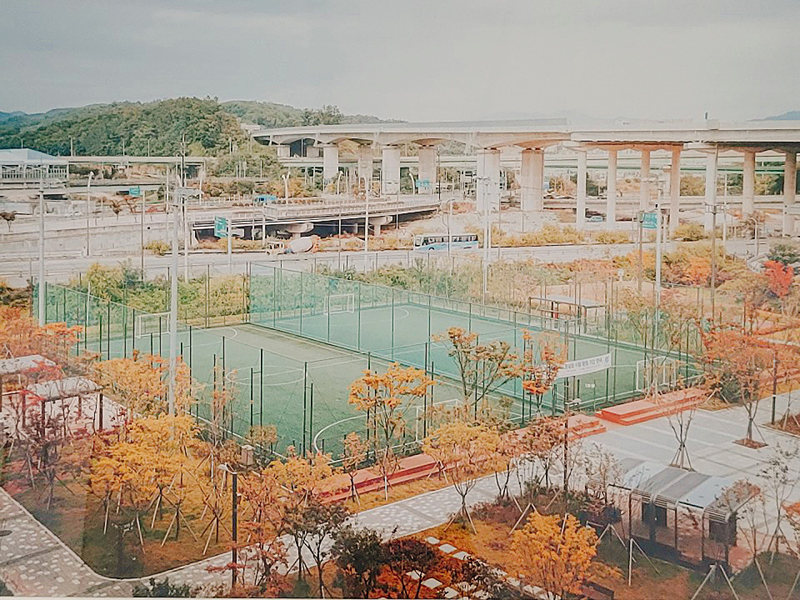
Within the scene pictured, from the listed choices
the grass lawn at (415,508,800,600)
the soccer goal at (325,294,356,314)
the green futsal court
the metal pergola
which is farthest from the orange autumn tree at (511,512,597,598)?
the soccer goal at (325,294,356,314)

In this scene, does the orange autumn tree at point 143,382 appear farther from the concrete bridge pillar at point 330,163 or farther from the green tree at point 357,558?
the concrete bridge pillar at point 330,163

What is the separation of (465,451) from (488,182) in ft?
4.14

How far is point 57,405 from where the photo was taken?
486 cm

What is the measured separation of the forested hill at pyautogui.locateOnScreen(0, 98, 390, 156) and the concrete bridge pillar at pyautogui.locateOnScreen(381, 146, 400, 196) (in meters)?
0.17

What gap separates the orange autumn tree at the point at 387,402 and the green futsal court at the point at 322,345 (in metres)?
0.04

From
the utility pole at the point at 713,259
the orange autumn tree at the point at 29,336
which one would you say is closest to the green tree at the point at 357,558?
the orange autumn tree at the point at 29,336

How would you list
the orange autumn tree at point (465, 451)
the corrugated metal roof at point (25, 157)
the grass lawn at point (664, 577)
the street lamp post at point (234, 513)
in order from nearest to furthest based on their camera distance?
the grass lawn at point (664, 577) → the street lamp post at point (234, 513) → the orange autumn tree at point (465, 451) → the corrugated metal roof at point (25, 157)

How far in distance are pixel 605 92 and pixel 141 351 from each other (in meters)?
2.39

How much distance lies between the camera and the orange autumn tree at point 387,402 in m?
4.60

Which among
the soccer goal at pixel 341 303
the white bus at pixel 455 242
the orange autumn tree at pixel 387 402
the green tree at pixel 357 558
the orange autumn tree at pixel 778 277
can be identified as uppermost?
the white bus at pixel 455 242

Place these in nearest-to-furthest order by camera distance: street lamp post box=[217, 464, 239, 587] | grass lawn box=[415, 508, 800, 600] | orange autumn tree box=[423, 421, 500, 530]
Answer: grass lawn box=[415, 508, 800, 600] → street lamp post box=[217, 464, 239, 587] → orange autumn tree box=[423, 421, 500, 530]

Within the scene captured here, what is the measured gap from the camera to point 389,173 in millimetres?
5055

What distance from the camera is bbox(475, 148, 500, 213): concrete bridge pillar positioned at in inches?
194

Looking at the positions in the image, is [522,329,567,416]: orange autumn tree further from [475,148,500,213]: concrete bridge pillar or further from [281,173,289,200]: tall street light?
[281,173,289,200]: tall street light
